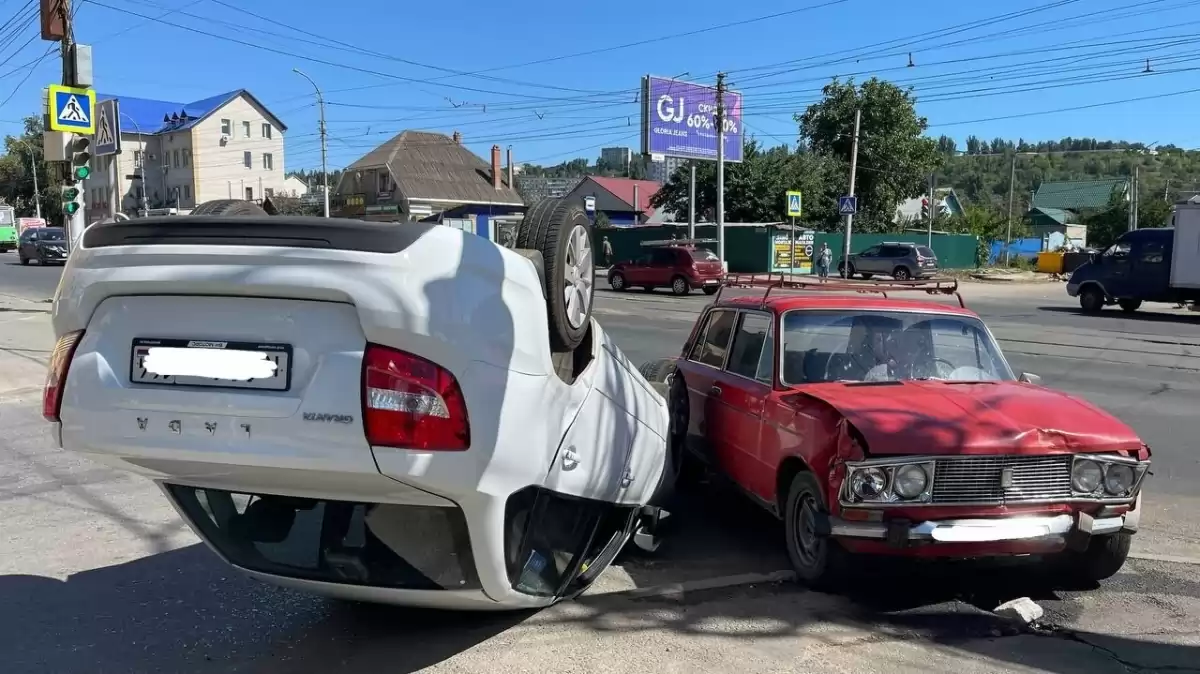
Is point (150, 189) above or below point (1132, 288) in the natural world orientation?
above

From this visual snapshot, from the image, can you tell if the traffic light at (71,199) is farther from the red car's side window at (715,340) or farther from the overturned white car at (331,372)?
the overturned white car at (331,372)

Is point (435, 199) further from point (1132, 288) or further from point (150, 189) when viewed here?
point (1132, 288)

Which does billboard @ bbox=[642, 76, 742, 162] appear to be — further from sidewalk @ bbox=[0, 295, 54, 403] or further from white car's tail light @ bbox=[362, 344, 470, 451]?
white car's tail light @ bbox=[362, 344, 470, 451]

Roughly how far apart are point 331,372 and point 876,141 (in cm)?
5433

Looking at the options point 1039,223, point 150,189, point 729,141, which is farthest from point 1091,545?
point 1039,223

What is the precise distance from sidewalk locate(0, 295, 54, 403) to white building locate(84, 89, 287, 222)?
6009 cm

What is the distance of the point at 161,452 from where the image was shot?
2.88 meters

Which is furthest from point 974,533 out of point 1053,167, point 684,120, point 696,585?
point 1053,167

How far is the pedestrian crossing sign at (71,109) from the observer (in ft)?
47.3

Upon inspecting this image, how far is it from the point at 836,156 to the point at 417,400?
5448 centimetres

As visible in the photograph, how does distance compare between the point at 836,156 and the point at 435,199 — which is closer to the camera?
the point at 836,156

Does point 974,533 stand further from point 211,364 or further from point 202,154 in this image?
point 202,154

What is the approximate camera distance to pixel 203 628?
4.12 m

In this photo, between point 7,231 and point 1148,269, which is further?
point 7,231
